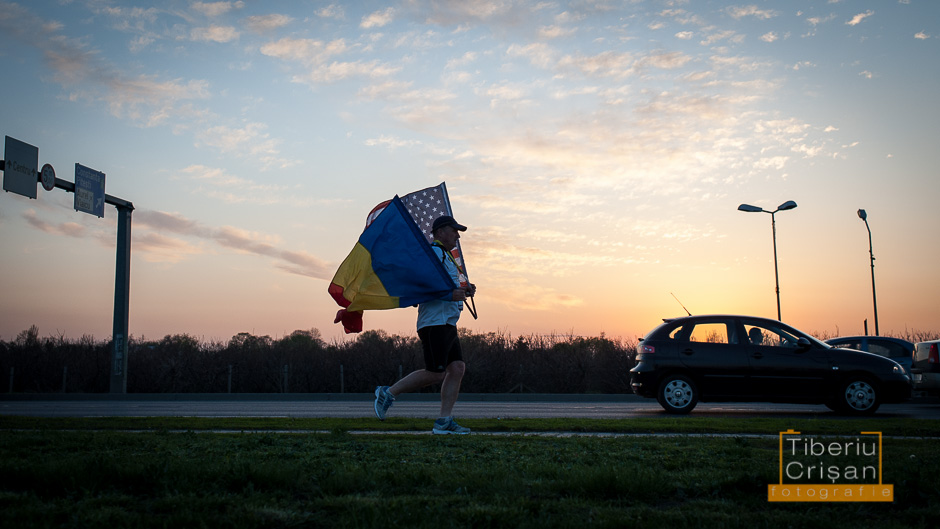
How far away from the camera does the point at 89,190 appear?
69.8 ft

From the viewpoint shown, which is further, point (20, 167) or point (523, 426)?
point (20, 167)

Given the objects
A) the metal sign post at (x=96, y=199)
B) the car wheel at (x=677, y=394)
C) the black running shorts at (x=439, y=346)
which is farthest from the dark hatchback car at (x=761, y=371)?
the metal sign post at (x=96, y=199)

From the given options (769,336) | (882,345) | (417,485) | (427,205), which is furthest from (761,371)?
(417,485)

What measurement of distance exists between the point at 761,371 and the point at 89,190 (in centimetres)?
1837

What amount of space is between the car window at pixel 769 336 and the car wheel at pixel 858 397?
1150mm

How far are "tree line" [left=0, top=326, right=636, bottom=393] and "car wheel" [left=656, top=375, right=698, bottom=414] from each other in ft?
33.3

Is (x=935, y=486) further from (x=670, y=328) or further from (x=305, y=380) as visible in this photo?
(x=305, y=380)

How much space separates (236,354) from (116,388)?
177 inches

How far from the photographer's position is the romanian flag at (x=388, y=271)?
8.09 meters

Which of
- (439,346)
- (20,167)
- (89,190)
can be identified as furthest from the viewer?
(89,190)

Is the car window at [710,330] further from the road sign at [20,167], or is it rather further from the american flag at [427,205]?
the road sign at [20,167]

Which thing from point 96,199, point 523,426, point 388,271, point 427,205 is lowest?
point 523,426

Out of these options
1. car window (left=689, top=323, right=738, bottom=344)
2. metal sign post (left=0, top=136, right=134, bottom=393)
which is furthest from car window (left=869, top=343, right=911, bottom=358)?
metal sign post (left=0, top=136, right=134, bottom=393)

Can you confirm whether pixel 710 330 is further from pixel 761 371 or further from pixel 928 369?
pixel 928 369
